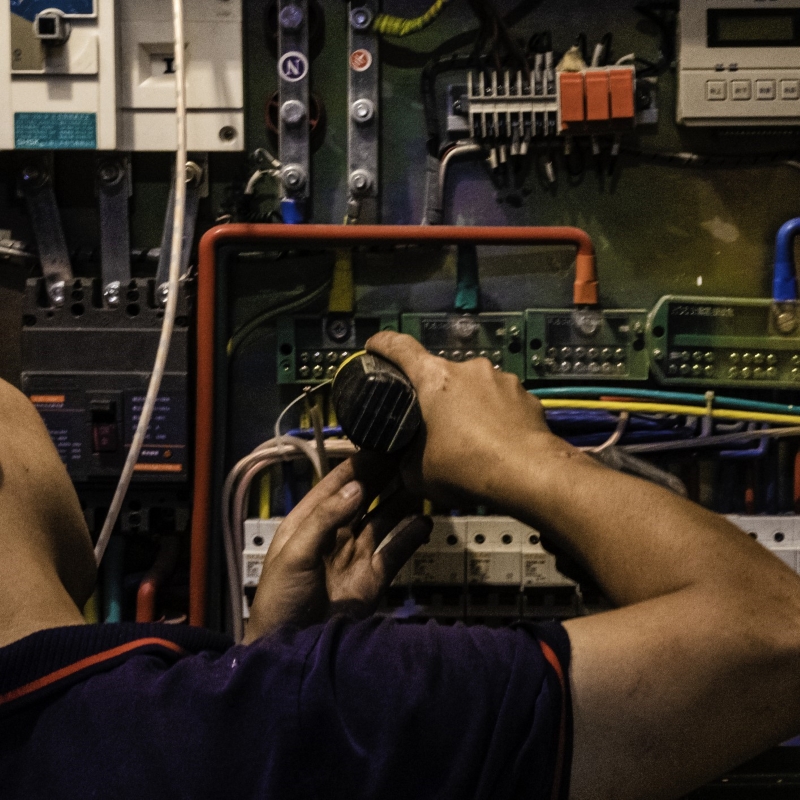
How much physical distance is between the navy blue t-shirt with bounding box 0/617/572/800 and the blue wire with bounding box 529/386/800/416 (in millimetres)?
678

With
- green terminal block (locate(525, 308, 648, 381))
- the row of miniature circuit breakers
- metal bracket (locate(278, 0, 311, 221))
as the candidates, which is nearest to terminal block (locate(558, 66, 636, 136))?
green terminal block (locate(525, 308, 648, 381))

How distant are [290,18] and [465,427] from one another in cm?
83

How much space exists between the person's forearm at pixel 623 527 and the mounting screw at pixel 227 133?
0.79m

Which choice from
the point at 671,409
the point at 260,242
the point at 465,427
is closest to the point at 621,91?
the point at 671,409

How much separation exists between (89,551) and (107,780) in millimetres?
272

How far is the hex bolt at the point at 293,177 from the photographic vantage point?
134 cm

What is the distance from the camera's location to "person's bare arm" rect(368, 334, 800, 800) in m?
0.70

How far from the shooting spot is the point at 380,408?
3.08 ft

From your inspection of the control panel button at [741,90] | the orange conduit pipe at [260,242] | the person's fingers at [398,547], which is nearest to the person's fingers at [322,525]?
the person's fingers at [398,547]

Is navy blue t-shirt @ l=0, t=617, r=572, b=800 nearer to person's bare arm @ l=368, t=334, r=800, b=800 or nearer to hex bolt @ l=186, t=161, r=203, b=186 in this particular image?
person's bare arm @ l=368, t=334, r=800, b=800

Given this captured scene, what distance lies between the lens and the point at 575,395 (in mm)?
1346

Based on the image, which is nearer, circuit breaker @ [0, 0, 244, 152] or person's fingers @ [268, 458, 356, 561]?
person's fingers @ [268, 458, 356, 561]

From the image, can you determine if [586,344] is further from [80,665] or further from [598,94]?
[80,665]

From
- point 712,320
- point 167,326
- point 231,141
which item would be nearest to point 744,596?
point 712,320
